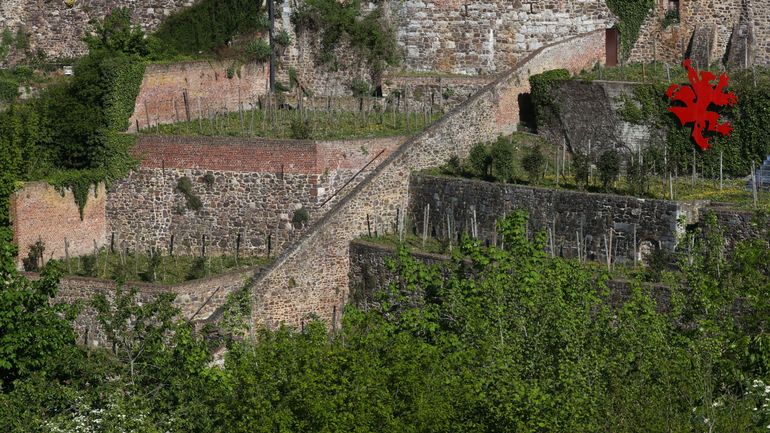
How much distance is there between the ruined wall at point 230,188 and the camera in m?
57.2

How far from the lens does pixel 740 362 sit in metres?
42.3

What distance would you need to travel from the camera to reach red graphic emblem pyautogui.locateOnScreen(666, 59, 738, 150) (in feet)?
187

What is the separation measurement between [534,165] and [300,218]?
6311mm

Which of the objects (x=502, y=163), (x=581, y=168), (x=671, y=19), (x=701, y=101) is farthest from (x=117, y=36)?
(x=701, y=101)

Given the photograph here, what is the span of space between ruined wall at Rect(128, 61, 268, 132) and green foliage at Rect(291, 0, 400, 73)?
1.96 m

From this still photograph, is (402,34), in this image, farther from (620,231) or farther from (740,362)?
(740,362)

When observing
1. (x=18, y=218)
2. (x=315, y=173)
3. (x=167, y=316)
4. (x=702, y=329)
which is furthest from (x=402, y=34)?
(x=702, y=329)

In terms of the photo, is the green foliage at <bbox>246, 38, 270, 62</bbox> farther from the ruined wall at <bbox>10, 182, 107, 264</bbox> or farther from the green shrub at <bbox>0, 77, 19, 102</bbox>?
the ruined wall at <bbox>10, 182, 107, 264</bbox>

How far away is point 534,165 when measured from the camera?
56.8 m

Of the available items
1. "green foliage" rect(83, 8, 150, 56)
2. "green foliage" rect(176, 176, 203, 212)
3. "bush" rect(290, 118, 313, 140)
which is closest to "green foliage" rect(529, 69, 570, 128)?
"bush" rect(290, 118, 313, 140)

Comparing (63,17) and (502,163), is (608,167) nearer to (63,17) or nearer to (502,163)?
(502,163)

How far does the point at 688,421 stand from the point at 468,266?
45.4ft

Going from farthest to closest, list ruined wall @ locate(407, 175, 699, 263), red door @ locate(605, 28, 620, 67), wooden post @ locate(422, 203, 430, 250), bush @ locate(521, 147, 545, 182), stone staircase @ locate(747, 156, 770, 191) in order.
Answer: red door @ locate(605, 28, 620, 67) < bush @ locate(521, 147, 545, 182) < wooden post @ locate(422, 203, 430, 250) < stone staircase @ locate(747, 156, 770, 191) < ruined wall @ locate(407, 175, 699, 263)

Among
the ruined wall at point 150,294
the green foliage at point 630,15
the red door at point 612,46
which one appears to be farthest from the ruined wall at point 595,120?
the ruined wall at point 150,294
